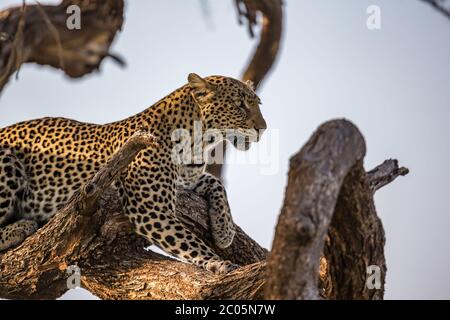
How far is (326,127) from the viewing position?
17.0ft

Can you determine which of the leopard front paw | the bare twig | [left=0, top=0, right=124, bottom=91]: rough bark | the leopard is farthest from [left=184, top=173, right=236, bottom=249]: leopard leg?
the bare twig

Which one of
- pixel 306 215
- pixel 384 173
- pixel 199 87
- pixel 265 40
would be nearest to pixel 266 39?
pixel 265 40

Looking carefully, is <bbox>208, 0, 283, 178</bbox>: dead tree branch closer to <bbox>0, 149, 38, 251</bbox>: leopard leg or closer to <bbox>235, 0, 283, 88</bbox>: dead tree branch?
<bbox>235, 0, 283, 88</bbox>: dead tree branch

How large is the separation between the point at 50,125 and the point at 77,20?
1730 mm

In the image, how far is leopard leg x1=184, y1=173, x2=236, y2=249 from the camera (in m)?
8.78

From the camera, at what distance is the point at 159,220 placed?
8203 millimetres

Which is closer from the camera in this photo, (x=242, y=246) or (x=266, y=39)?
(x=242, y=246)

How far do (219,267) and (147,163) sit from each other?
1224mm

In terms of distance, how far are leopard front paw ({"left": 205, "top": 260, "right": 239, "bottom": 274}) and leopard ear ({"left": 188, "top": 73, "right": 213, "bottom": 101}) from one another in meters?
1.64

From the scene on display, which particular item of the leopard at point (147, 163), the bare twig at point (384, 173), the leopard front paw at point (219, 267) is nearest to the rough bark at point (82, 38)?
the leopard at point (147, 163)

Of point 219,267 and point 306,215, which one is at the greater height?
point 306,215

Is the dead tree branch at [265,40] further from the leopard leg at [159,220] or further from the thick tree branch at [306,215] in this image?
the thick tree branch at [306,215]

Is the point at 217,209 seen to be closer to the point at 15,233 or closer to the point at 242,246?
the point at 242,246
